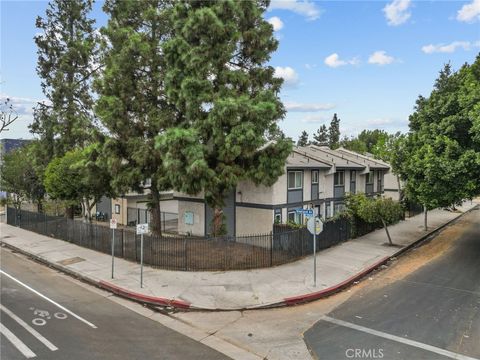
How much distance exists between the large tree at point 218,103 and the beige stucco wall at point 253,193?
2825 mm

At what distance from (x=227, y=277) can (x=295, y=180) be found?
31.4 feet

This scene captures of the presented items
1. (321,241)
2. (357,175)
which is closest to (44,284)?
(321,241)

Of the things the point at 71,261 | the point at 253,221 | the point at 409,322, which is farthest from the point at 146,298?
the point at 253,221

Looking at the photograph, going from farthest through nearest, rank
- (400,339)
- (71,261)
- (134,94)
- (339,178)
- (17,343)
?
(339,178) → (134,94) → (71,261) → (400,339) → (17,343)

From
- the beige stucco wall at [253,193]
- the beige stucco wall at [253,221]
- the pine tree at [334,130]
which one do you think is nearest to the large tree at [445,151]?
the beige stucco wall at [253,193]

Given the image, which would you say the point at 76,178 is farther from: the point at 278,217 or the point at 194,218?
the point at 278,217

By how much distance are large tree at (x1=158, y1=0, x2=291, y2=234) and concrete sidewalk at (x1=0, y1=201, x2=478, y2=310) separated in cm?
437

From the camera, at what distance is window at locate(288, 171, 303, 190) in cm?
2158

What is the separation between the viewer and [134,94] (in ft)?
62.2

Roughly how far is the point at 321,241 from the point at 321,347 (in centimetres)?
1057

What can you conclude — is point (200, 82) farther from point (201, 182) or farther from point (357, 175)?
point (357, 175)

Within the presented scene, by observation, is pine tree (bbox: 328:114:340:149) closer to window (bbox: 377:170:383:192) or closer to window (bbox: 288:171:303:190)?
window (bbox: 377:170:383:192)

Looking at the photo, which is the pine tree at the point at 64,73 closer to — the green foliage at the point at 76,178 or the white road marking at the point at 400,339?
the green foliage at the point at 76,178

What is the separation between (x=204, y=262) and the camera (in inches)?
609
